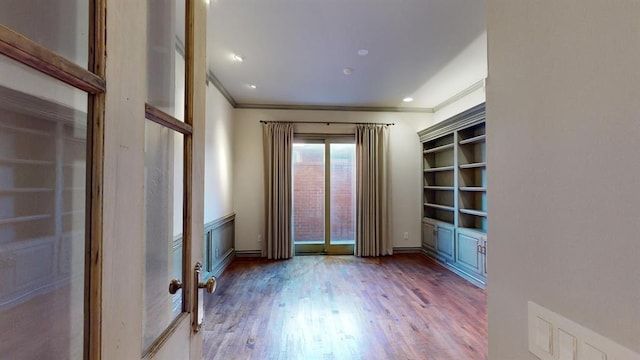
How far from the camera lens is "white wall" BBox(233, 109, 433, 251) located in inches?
195

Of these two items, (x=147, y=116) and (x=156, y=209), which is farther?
(x=156, y=209)

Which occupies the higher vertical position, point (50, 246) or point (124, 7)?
point (124, 7)

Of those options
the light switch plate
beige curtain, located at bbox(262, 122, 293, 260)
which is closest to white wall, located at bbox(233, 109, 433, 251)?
beige curtain, located at bbox(262, 122, 293, 260)

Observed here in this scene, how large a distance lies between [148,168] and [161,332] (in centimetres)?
44

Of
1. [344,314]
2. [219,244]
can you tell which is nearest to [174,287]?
[344,314]

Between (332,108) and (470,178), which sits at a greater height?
(332,108)

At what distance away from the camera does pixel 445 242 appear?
14.7ft

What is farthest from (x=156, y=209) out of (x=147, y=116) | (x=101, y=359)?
(x=101, y=359)

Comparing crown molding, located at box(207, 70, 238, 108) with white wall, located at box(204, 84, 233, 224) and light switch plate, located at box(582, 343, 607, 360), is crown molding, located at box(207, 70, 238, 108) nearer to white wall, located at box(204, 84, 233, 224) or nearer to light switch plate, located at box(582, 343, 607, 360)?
white wall, located at box(204, 84, 233, 224)

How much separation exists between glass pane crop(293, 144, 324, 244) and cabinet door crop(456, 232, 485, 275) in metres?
2.22

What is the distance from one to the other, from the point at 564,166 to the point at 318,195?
4551 mm

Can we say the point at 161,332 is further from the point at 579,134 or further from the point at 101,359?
the point at 579,134

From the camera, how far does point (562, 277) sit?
24.2 inches

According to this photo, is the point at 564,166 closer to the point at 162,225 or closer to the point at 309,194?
the point at 162,225
